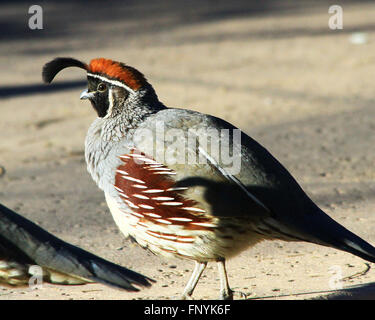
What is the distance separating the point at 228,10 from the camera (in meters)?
19.0

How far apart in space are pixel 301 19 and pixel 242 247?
13.4 metres

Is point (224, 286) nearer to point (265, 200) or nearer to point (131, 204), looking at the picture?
point (265, 200)

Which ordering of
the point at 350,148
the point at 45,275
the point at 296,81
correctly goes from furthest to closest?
the point at 296,81
the point at 350,148
the point at 45,275

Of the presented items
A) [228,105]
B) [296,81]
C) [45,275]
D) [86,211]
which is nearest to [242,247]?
[45,275]

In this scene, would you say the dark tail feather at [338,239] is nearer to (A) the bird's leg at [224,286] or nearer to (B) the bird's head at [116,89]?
(A) the bird's leg at [224,286]

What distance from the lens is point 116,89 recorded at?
4.94 m

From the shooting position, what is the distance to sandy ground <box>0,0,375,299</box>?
528cm

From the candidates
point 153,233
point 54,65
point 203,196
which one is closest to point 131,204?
point 153,233

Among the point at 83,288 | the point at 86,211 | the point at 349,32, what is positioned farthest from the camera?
the point at 349,32

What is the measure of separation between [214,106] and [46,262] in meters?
6.29

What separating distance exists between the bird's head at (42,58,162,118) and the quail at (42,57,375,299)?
0.26 meters

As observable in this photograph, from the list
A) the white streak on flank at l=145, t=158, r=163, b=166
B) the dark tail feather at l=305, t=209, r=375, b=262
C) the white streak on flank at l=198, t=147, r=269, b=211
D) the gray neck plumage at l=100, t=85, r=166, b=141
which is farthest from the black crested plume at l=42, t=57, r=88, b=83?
the dark tail feather at l=305, t=209, r=375, b=262
